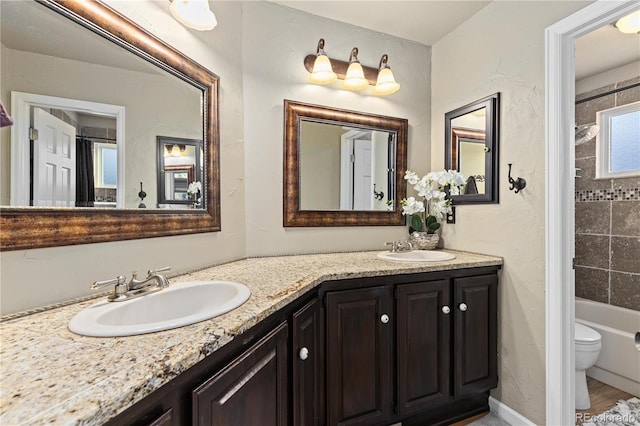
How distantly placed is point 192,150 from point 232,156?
295mm

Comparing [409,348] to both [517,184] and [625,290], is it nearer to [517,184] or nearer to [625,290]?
[517,184]

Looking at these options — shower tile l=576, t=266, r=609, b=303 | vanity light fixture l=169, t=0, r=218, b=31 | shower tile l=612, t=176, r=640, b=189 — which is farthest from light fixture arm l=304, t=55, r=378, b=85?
shower tile l=576, t=266, r=609, b=303

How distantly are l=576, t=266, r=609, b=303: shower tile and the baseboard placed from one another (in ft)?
5.11

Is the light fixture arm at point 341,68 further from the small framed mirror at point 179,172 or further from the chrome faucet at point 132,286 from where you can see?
the chrome faucet at point 132,286

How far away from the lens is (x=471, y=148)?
1.97 meters

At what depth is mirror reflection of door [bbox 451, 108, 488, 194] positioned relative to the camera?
1.88 meters

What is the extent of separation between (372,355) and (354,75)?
1.71m

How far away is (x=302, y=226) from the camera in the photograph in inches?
76.2

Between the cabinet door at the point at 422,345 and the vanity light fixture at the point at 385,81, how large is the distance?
4.38ft

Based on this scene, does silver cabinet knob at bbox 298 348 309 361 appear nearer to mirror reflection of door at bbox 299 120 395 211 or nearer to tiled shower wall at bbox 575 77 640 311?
mirror reflection of door at bbox 299 120 395 211

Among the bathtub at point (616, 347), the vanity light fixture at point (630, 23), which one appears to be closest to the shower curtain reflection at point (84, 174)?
the vanity light fixture at point (630, 23)

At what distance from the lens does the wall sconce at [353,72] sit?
73.2 inches

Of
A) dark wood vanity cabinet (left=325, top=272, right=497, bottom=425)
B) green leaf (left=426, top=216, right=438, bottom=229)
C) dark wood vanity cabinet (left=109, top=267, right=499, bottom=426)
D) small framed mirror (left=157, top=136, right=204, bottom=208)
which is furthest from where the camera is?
green leaf (left=426, top=216, right=438, bottom=229)

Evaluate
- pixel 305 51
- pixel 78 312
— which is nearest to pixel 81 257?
pixel 78 312
